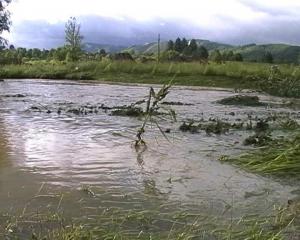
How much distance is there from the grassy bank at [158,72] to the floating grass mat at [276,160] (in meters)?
21.8

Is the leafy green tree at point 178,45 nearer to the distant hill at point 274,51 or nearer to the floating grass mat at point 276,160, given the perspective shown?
the distant hill at point 274,51

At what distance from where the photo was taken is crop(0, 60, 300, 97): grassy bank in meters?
33.1

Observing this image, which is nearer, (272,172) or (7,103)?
(272,172)

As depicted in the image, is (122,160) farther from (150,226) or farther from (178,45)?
(178,45)

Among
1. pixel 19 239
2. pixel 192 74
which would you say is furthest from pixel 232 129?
pixel 192 74

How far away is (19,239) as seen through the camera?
495cm

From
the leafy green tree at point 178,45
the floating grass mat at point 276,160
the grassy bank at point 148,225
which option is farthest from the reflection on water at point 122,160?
the leafy green tree at point 178,45

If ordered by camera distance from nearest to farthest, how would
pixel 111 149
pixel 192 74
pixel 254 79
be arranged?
pixel 111 149 < pixel 254 79 < pixel 192 74

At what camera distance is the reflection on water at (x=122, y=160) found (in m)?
7.10

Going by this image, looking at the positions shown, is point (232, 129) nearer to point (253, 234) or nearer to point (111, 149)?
point (111, 149)

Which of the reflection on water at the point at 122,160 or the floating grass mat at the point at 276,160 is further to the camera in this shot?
the floating grass mat at the point at 276,160

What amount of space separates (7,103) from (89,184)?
11.4 metres

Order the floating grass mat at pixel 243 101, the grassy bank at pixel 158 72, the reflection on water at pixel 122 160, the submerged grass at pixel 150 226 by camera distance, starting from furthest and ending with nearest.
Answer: the grassy bank at pixel 158 72 → the floating grass mat at pixel 243 101 → the reflection on water at pixel 122 160 → the submerged grass at pixel 150 226

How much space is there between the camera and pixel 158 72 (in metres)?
36.3
